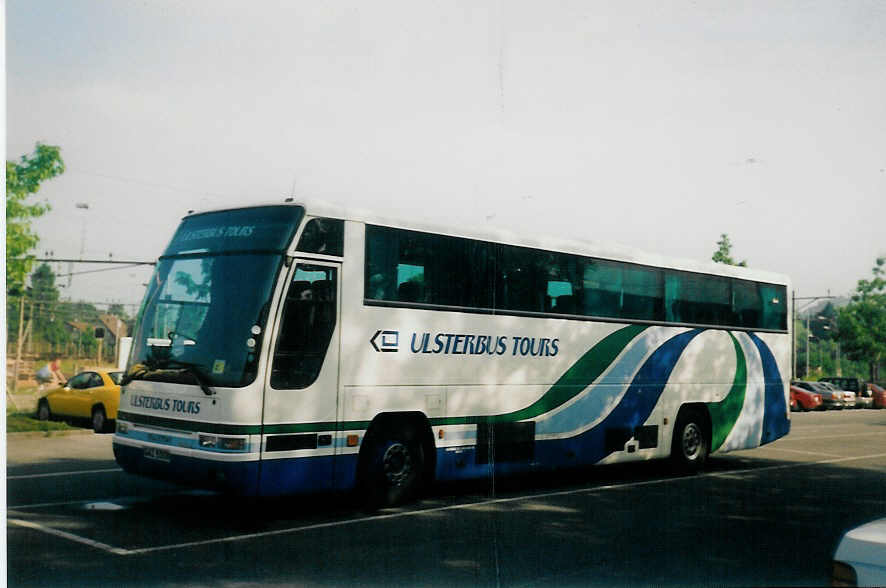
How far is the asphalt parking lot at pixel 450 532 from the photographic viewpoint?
7035 mm

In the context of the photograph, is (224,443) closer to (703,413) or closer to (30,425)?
(703,413)

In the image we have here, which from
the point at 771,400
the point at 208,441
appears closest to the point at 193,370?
the point at 208,441

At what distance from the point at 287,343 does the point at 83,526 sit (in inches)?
99.5

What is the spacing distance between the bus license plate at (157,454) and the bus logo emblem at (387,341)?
2.34 metres

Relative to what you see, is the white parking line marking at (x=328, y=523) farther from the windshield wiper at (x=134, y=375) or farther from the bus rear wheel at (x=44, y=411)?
the bus rear wheel at (x=44, y=411)

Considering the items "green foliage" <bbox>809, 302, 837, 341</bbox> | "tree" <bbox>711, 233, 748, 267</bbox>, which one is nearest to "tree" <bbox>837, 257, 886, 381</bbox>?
"green foliage" <bbox>809, 302, 837, 341</bbox>

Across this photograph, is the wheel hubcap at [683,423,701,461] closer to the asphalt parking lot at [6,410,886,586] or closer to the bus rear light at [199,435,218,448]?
the asphalt parking lot at [6,410,886,586]

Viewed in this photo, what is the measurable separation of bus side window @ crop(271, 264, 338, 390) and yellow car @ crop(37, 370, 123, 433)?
10433 mm

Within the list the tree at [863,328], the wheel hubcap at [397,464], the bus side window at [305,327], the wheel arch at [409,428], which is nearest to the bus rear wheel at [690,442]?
the wheel arch at [409,428]

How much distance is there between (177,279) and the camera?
9.37 m

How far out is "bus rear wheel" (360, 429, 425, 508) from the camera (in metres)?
9.62

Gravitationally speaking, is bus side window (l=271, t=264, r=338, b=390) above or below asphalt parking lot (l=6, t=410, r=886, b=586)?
above

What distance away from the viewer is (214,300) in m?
8.89

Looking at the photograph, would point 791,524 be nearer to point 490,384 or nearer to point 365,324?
point 490,384
